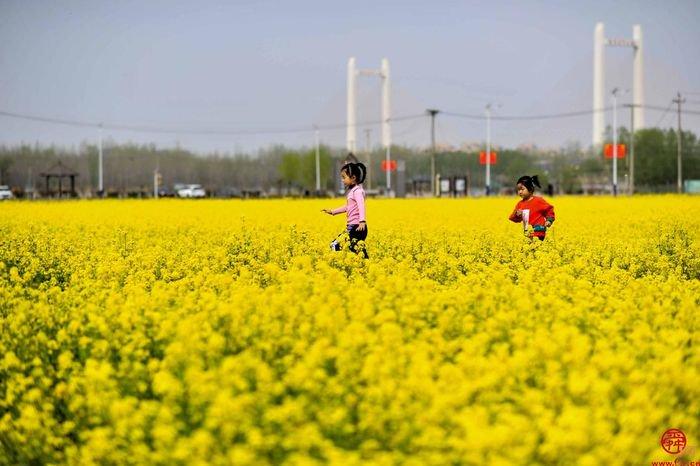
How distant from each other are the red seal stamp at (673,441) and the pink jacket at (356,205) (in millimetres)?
7036

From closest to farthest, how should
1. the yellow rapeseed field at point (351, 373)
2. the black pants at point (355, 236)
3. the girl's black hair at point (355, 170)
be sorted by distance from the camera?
the yellow rapeseed field at point (351, 373)
the girl's black hair at point (355, 170)
the black pants at point (355, 236)

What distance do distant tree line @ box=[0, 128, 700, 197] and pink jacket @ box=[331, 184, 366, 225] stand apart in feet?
276

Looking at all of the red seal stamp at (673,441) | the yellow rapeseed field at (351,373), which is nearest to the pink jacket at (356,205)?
the yellow rapeseed field at (351,373)

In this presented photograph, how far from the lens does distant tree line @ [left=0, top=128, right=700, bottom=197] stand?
3967 inches

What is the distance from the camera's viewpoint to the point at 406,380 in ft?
15.5

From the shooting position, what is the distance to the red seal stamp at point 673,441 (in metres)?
4.34

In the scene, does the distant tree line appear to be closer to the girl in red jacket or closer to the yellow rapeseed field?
the girl in red jacket

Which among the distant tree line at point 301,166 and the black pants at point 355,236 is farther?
the distant tree line at point 301,166

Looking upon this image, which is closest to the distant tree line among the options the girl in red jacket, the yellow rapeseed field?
the girl in red jacket

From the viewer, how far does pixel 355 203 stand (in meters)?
11.5

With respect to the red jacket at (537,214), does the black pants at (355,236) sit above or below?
below

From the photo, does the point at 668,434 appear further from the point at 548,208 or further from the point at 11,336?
the point at 548,208

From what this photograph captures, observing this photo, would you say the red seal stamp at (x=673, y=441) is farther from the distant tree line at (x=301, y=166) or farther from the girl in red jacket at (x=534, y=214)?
the distant tree line at (x=301, y=166)

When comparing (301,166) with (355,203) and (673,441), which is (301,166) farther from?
(673,441)
